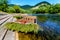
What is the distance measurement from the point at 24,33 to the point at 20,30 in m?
0.85

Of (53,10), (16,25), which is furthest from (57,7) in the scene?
(16,25)

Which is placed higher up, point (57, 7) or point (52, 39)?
point (52, 39)

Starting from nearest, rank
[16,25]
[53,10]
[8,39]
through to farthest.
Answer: [8,39], [16,25], [53,10]

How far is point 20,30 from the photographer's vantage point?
19500 mm

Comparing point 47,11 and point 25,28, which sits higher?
point 25,28

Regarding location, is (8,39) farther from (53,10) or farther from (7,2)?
(53,10)

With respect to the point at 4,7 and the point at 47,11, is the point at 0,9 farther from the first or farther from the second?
the point at 47,11

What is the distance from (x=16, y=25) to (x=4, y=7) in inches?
4240

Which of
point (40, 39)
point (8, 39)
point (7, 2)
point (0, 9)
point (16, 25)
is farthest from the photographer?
point (7, 2)

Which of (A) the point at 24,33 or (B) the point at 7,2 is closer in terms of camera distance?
(A) the point at 24,33

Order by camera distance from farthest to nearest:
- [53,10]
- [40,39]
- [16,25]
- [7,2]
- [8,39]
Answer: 1. [53,10]
2. [7,2]
3. [16,25]
4. [40,39]
5. [8,39]

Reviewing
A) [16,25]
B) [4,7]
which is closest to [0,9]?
[4,7]

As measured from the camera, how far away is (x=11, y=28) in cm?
1948

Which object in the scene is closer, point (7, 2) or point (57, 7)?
point (7, 2)
